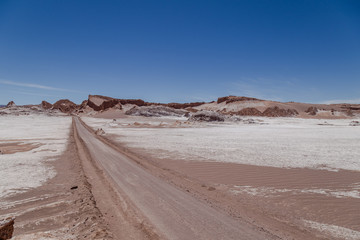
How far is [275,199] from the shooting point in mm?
5664

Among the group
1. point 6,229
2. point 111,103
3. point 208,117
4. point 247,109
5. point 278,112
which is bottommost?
point 6,229

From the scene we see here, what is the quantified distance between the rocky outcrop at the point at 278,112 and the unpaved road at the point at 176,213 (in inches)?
Result: 2585

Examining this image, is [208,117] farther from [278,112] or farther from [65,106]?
[65,106]

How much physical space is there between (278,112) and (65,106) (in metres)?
124

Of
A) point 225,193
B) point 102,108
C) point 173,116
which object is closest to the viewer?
point 225,193

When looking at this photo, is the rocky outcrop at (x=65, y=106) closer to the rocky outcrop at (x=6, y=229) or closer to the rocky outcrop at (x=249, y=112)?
the rocky outcrop at (x=249, y=112)

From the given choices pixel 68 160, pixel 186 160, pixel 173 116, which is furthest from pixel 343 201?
pixel 173 116

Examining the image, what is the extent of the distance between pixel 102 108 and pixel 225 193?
97.3m

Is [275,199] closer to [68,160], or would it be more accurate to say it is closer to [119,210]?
[119,210]

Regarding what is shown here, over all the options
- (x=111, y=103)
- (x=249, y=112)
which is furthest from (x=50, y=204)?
(x=111, y=103)

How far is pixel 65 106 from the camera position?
142500 mm

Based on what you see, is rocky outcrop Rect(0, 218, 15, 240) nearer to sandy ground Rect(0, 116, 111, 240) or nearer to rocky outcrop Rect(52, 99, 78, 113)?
sandy ground Rect(0, 116, 111, 240)

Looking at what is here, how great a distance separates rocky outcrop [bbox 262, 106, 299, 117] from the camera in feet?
217

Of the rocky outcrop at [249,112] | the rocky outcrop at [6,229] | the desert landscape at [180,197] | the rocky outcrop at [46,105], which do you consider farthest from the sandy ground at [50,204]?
the rocky outcrop at [46,105]
